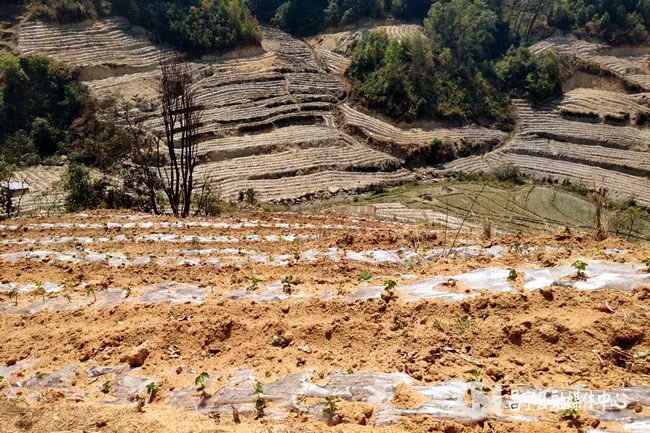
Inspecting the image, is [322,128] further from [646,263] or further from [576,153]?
[646,263]

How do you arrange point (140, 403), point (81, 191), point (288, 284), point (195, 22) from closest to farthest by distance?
1. point (140, 403)
2. point (288, 284)
3. point (81, 191)
4. point (195, 22)

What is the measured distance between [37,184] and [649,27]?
44.4 metres

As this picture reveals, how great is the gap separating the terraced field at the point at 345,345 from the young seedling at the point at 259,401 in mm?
18

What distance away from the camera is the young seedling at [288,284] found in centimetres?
670

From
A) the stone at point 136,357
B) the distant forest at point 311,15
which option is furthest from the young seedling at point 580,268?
the distant forest at point 311,15

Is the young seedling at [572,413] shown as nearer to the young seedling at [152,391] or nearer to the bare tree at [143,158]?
the young seedling at [152,391]

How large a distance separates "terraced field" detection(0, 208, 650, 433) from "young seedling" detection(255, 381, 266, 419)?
0.7 inches

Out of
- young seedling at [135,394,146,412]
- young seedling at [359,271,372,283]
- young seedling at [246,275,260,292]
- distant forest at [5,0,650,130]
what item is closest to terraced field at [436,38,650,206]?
distant forest at [5,0,650,130]

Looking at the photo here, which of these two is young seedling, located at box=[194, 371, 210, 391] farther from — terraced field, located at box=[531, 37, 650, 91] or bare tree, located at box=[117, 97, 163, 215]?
terraced field, located at box=[531, 37, 650, 91]

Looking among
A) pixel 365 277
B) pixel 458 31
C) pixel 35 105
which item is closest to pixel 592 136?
pixel 458 31

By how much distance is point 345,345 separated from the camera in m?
5.42

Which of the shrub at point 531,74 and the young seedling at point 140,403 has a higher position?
the shrub at point 531,74

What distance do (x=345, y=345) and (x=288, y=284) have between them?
5.29 feet

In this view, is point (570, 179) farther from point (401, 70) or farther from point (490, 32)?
point (490, 32)
